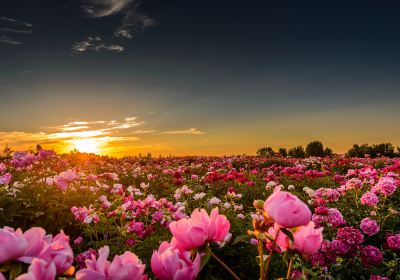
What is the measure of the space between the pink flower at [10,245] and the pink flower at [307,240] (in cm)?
88

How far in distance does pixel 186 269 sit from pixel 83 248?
4.62 m

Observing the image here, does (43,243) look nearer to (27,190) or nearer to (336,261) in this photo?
(336,261)

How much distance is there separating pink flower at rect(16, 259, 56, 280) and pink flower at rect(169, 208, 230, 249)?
417mm

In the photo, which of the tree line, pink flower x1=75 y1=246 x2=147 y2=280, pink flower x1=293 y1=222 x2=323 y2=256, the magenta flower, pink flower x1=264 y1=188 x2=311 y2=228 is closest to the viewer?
pink flower x1=75 y1=246 x2=147 y2=280

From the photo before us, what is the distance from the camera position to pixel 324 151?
23922 millimetres

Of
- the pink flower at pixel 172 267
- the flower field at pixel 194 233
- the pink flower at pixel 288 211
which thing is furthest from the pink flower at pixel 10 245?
the pink flower at pixel 288 211

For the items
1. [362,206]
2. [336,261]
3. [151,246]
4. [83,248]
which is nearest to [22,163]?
[83,248]

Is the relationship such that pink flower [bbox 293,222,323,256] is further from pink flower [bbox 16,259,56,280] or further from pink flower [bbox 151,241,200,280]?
pink flower [bbox 16,259,56,280]

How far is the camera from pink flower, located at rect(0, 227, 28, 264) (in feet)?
4.05

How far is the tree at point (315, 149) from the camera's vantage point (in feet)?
78.5

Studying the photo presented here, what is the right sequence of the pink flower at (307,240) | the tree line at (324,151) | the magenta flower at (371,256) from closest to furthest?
the pink flower at (307,240), the magenta flower at (371,256), the tree line at (324,151)

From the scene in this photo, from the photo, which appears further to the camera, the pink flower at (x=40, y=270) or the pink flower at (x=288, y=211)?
the pink flower at (x=288, y=211)

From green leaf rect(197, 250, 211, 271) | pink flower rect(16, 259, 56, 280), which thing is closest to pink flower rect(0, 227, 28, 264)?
pink flower rect(16, 259, 56, 280)

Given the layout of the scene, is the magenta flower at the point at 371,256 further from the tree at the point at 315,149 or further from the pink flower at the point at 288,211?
the tree at the point at 315,149
